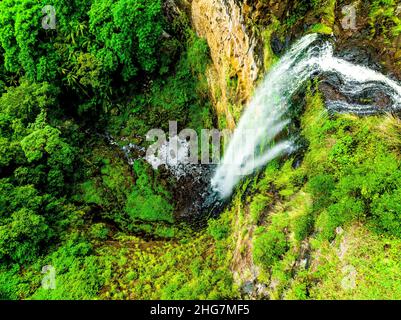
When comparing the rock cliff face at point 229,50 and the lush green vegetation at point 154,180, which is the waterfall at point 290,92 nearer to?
the lush green vegetation at point 154,180

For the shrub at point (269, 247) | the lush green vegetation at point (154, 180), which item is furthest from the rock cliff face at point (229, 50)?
the shrub at point (269, 247)

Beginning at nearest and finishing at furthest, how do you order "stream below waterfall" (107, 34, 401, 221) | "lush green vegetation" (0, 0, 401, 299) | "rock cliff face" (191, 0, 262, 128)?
"lush green vegetation" (0, 0, 401, 299), "stream below waterfall" (107, 34, 401, 221), "rock cliff face" (191, 0, 262, 128)

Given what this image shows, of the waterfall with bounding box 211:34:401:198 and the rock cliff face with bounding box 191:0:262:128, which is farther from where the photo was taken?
the rock cliff face with bounding box 191:0:262:128

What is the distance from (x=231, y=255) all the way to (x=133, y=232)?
256 centimetres

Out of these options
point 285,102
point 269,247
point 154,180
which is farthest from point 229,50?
point 269,247

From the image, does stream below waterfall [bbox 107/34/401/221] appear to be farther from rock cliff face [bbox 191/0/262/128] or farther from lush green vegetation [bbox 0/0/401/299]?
rock cliff face [bbox 191/0/262/128]

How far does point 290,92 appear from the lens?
18.8 feet

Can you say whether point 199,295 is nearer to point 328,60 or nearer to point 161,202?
point 161,202

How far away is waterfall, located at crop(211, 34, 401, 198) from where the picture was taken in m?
5.13

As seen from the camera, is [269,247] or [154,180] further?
[154,180]

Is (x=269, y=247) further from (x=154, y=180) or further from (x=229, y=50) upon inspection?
(x=154, y=180)

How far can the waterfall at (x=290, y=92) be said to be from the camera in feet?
16.8

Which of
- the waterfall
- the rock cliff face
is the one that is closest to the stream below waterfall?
the waterfall
